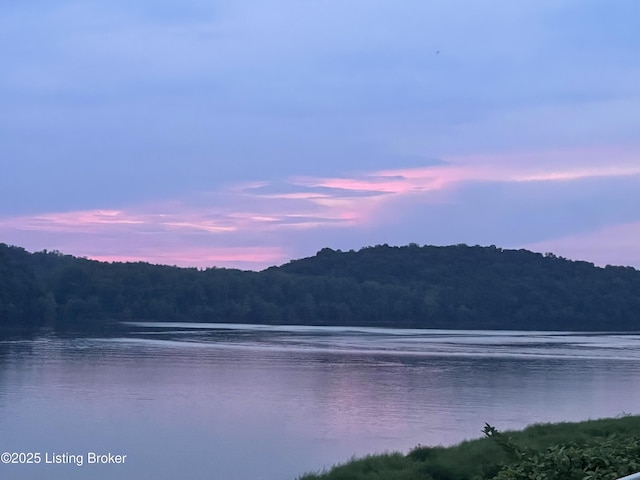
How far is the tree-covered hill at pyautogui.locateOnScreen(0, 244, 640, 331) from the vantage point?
3767 inches

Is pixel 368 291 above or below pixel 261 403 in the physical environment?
above

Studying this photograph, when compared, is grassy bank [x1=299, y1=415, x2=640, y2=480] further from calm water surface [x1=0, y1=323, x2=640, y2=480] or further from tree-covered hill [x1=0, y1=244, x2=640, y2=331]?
tree-covered hill [x1=0, y1=244, x2=640, y2=331]

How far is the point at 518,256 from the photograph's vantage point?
120500 millimetres

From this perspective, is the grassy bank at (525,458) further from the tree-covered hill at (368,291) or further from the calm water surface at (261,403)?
the tree-covered hill at (368,291)

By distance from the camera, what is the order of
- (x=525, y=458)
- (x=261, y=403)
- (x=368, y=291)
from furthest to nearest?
(x=368, y=291), (x=261, y=403), (x=525, y=458)

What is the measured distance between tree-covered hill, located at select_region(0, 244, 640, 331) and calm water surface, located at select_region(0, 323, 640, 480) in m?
52.7

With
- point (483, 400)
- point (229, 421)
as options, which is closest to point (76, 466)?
point (229, 421)

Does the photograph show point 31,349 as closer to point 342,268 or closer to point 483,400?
point 483,400

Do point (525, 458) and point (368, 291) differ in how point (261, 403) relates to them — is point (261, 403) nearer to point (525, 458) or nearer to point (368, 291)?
point (525, 458)

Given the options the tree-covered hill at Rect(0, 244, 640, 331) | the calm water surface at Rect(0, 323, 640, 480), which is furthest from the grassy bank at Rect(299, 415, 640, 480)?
the tree-covered hill at Rect(0, 244, 640, 331)

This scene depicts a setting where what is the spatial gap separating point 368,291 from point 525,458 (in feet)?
335

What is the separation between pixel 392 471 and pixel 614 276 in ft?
364

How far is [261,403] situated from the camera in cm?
2212

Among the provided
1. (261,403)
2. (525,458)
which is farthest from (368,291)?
(525,458)
